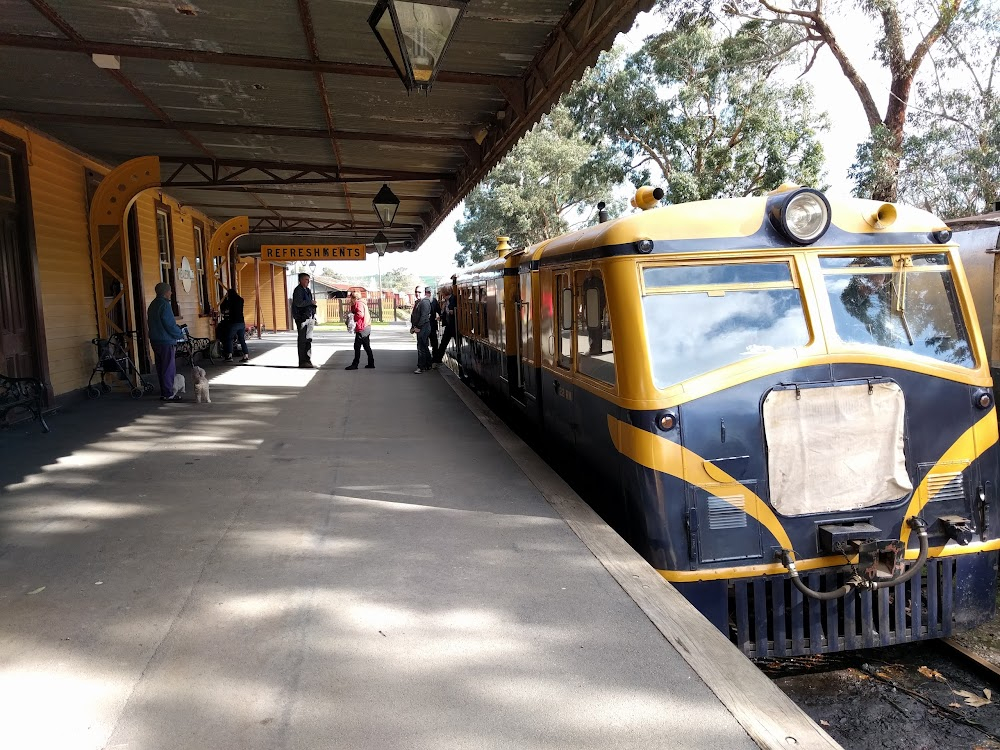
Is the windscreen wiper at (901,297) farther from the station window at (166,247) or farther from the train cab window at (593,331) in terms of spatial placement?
the station window at (166,247)

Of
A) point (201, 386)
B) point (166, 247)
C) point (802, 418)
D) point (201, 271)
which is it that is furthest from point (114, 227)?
point (802, 418)

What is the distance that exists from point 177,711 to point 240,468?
12.4 feet

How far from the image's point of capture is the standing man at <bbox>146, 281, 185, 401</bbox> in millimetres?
10016

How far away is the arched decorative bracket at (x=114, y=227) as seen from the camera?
10.9 m

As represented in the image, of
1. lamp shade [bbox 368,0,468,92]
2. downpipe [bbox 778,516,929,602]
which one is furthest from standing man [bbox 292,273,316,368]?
downpipe [bbox 778,516,929,602]

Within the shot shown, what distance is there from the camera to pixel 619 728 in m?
2.57

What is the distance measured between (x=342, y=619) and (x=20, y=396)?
6.43 m

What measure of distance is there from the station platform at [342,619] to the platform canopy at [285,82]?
140 inches

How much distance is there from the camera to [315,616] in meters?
3.45

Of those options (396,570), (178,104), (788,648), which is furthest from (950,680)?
(178,104)

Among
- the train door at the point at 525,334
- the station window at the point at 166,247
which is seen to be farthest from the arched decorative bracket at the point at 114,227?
the train door at the point at 525,334

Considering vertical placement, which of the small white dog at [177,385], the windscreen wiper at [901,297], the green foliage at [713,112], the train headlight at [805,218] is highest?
the green foliage at [713,112]

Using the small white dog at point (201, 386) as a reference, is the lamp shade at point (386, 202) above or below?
above

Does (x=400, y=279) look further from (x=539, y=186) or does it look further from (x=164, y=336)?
(x=164, y=336)
